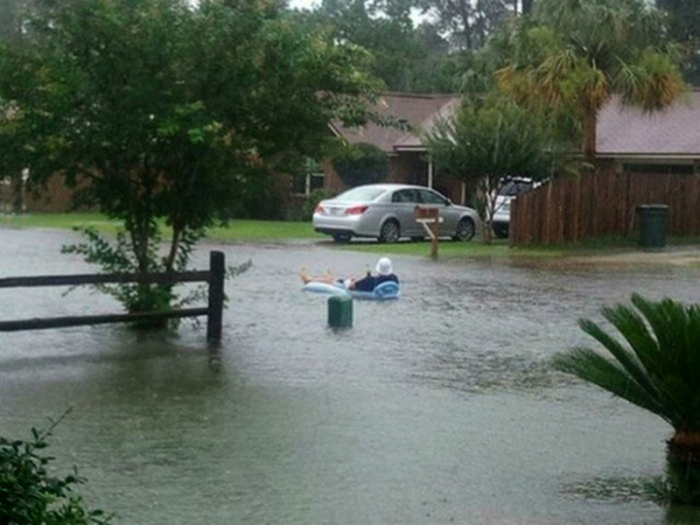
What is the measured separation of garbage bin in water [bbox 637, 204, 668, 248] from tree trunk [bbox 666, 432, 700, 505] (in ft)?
90.1

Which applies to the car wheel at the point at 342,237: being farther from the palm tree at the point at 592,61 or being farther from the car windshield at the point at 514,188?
the palm tree at the point at 592,61

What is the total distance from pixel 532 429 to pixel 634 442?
0.87 m

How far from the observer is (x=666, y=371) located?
34.1 feet

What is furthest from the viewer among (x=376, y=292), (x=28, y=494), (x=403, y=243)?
(x=403, y=243)

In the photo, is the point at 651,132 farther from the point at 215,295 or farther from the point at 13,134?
the point at 13,134

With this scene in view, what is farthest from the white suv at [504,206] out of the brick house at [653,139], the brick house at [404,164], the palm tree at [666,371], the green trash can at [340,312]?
the palm tree at [666,371]

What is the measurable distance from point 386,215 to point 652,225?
21.8 feet

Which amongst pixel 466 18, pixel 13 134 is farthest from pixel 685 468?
pixel 466 18

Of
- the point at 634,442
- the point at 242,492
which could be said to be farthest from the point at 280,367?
the point at 242,492

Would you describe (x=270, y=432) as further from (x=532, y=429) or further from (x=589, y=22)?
(x=589, y=22)

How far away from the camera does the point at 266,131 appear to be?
57.1 feet

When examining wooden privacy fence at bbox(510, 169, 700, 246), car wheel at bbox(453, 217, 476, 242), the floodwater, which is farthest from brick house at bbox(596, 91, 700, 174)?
the floodwater

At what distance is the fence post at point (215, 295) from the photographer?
17.0 m

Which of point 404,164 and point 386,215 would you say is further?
point 404,164
